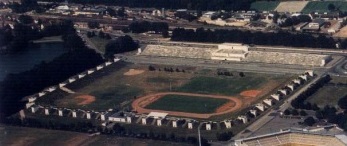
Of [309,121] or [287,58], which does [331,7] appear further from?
[309,121]

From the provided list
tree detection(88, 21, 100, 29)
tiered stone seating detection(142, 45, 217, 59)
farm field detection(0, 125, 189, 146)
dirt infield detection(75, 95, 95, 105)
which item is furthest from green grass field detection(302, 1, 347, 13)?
farm field detection(0, 125, 189, 146)

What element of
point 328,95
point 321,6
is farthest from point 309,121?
point 321,6

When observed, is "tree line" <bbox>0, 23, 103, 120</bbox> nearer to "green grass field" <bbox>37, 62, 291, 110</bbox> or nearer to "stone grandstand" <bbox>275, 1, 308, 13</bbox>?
"green grass field" <bbox>37, 62, 291, 110</bbox>

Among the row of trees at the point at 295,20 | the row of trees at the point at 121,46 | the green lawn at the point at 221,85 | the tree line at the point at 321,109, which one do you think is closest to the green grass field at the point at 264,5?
the row of trees at the point at 295,20

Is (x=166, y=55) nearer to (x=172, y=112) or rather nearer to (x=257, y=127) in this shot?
(x=172, y=112)

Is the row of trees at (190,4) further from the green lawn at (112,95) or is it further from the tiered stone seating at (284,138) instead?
the tiered stone seating at (284,138)

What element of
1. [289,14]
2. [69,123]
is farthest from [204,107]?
[289,14]

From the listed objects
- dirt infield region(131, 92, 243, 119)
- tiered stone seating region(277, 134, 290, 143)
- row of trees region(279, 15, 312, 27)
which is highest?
row of trees region(279, 15, 312, 27)
